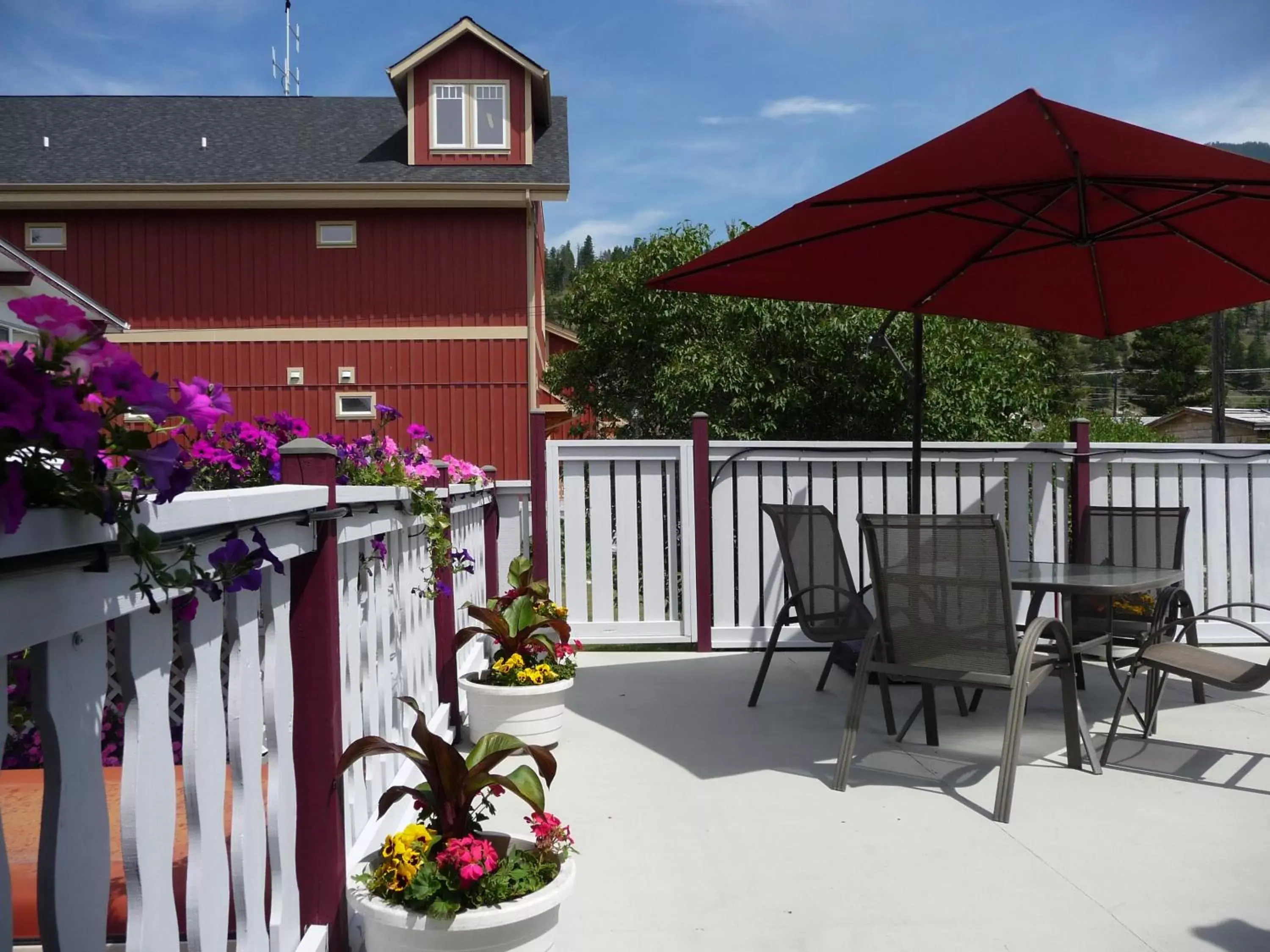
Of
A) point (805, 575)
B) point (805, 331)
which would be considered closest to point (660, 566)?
point (805, 575)

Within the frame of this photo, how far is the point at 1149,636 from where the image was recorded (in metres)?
3.66

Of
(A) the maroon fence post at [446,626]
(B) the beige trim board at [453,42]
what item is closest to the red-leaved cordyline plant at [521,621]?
(A) the maroon fence post at [446,626]

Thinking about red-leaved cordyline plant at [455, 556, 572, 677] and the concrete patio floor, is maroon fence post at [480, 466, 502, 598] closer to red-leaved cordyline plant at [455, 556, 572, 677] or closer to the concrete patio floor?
red-leaved cordyline plant at [455, 556, 572, 677]

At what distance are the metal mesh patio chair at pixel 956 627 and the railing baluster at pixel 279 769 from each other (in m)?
1.98

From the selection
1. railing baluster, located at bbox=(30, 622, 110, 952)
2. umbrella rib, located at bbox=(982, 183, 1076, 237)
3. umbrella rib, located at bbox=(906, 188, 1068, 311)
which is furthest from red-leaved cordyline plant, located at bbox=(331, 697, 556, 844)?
umbrella rib, located at bbox=(906, 188, 1068, 311)

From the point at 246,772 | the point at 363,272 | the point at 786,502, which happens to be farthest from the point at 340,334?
the point at 246,772

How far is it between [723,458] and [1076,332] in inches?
78.1

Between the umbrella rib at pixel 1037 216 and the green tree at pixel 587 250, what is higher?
the green tree at pixel 587 250

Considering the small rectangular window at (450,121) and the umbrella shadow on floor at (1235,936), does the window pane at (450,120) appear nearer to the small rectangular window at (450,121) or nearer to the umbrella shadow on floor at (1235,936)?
the small rectangular window at (450,121)

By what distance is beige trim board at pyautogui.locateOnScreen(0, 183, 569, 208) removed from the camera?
1274cm

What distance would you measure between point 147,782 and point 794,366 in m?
10.9

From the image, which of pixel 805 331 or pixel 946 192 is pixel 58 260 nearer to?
pixel 805 331

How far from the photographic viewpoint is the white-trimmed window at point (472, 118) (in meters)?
13.3

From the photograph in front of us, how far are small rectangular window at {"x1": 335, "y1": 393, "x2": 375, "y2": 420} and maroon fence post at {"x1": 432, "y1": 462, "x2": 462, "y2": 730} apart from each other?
9.95m
